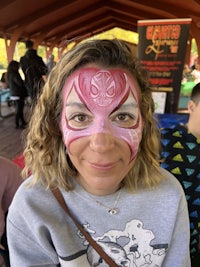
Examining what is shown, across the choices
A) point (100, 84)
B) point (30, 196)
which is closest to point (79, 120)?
point (100, 84)

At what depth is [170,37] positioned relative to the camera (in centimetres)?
240

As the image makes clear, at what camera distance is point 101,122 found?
711 mm

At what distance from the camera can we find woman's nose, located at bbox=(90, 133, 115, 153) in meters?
0.69

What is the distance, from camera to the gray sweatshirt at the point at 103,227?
2.57 feet

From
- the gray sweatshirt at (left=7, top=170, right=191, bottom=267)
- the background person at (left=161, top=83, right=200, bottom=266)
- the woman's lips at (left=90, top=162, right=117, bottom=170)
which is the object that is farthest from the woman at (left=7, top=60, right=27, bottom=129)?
the woman's lips at (left=90, top=162, right=117, bottom=170)

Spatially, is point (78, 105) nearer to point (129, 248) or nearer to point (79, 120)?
point (79, 120)

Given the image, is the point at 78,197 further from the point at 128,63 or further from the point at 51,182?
the point at 128,63

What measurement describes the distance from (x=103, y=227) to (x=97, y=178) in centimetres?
18

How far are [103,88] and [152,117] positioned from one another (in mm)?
249

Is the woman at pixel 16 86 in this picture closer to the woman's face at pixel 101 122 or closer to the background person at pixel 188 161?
the background person at pixel 188 161

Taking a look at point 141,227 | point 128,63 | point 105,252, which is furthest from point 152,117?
point 105,252

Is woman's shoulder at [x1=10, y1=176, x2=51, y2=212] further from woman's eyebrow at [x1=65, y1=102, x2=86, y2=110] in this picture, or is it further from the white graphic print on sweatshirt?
woman's eyebrow at [x1=65, y1=102, x2=86, y2=110]

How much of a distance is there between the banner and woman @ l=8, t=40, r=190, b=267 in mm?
1723

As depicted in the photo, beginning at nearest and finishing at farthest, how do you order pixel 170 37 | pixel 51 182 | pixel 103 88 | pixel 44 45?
pixel 103 88 → pixel 51 182 → pixel 170 37 → pixel 44 45
